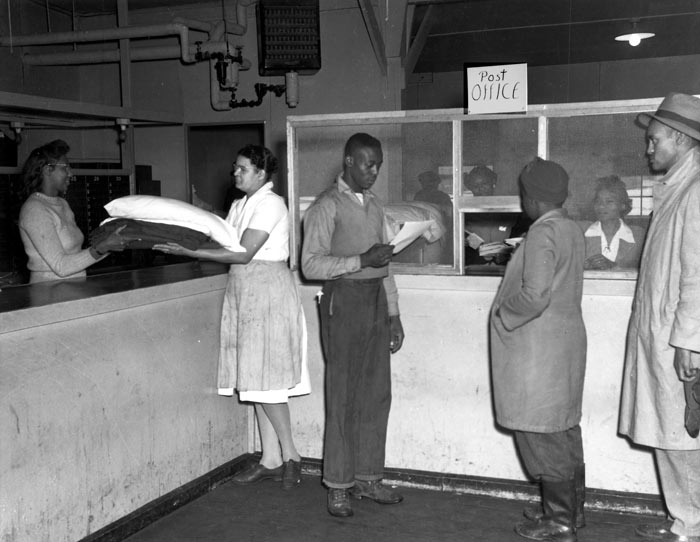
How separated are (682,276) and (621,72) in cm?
574

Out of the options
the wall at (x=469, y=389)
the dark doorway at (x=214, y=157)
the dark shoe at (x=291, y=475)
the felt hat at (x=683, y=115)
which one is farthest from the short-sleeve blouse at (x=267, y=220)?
the dark doorway at (x=214, y=157)

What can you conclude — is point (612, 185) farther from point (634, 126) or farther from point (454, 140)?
point (454, 140)

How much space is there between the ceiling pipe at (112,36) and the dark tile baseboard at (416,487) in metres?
4.36

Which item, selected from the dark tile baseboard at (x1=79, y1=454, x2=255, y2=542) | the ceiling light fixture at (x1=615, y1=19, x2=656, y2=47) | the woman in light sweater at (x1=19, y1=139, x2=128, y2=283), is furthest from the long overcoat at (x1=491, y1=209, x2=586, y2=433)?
the ceiling light fixture at (x1=615, y1=19, x2=656, y2=47)

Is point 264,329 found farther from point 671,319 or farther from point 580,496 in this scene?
point 671,319

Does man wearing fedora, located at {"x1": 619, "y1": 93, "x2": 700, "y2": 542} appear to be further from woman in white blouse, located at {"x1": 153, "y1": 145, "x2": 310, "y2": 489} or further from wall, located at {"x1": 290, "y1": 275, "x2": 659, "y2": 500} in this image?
woman in white blouse, located at {"x1": 153, "y1": 145, "x2": 310, "y2": 489}

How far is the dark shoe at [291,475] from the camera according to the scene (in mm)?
3514

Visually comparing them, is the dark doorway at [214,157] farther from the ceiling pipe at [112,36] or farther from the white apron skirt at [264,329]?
the white apron skirt at [264,329]

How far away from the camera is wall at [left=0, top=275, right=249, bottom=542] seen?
251cm

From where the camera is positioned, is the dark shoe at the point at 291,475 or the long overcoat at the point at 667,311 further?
→ the dark shoe at the point at 291,475

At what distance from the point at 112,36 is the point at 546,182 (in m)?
5.37

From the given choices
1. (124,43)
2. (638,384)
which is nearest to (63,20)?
(124,43)

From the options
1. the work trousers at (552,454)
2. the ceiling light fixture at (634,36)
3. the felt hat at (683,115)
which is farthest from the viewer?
the ceiling light fixture at (634,36)

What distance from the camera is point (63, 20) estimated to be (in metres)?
7.94
